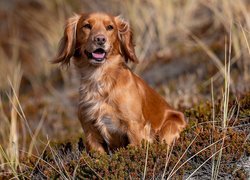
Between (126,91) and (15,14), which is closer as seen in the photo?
(126,91)

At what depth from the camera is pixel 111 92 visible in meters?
4.96

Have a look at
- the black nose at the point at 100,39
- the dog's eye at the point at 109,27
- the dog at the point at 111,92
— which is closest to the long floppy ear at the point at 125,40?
the dog at the point at 111,92

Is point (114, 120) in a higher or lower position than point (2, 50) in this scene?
higher

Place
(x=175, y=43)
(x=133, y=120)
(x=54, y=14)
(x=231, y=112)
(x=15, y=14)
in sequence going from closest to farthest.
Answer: (x=133, y=120) < (x=231, y=112) < (x=175, y=43) < (x=54, y=14) < (x=15, y=14)

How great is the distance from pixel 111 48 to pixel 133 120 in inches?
25.5

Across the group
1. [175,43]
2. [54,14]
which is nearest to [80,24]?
[175,43]

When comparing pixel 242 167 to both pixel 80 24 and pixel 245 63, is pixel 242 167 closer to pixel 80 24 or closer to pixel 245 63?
pixel 80 24

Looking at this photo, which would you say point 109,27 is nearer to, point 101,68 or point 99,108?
point 101,68

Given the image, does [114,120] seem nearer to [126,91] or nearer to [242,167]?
[126,91]

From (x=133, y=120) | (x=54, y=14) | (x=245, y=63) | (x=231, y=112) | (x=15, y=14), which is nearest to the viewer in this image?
(x=133, y=120)

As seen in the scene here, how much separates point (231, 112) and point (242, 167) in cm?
110

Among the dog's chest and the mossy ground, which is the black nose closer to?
the dog's chest

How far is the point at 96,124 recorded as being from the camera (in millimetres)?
4934

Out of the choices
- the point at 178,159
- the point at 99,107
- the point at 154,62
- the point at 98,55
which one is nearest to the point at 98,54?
the point at 98,55
